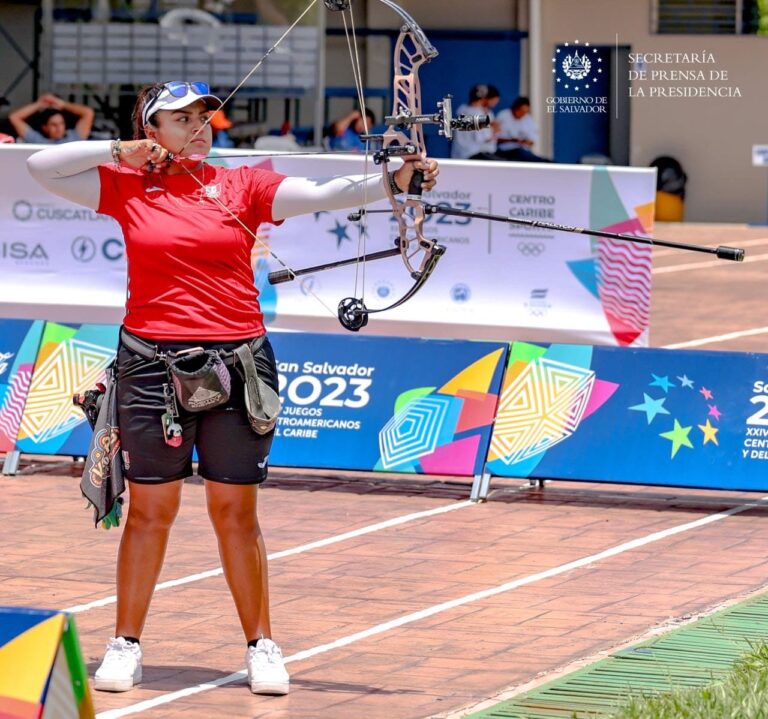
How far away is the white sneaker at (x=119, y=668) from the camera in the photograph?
19.7 ft

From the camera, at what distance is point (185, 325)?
19.5 ft

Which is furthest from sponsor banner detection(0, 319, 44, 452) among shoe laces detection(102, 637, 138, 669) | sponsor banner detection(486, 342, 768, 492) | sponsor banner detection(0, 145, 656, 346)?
shoe laces detection(102, 637, 138, 669)

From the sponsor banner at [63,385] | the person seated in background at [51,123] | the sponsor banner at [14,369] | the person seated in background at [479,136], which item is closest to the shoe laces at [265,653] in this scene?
the sponsor banner at [63,385]

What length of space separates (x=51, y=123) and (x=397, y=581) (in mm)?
12084

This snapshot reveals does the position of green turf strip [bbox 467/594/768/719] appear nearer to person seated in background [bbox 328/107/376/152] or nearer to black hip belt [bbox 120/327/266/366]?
black hip belt [bbox 120/327/266/366]

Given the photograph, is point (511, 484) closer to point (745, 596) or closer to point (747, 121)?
point (745, 596)

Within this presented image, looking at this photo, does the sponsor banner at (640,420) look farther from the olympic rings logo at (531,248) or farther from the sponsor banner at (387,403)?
the olympic rings logo at (531,248)

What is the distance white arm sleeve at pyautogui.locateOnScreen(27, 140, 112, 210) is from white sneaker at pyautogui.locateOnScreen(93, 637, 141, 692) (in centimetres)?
157

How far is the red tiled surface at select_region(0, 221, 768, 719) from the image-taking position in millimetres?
6270

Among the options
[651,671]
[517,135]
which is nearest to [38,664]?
[651,671]

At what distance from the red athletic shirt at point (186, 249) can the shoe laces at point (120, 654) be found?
3.61ft

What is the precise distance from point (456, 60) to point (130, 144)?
79.3 feet

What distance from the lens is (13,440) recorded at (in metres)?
10.5

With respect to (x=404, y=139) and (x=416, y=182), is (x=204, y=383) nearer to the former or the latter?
(x=416, y=182)
